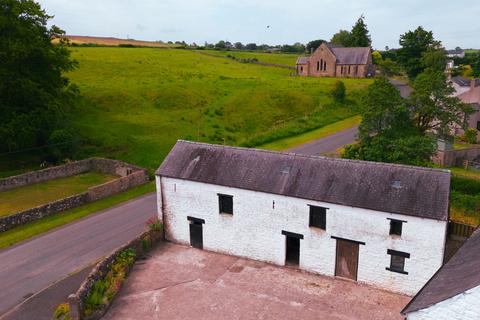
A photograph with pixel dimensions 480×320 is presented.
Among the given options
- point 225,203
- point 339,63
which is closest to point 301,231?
point 225,203

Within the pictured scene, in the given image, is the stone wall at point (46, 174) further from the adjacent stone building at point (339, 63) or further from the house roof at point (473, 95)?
the adjacent stone building at point (339, 63)

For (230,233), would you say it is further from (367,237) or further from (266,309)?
(367,237)

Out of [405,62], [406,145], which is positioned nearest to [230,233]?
[406,145]

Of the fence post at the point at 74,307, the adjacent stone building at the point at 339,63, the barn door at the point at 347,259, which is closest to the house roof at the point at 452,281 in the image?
the barn door at the point at 347,259

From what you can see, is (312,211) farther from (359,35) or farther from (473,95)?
(359,35)

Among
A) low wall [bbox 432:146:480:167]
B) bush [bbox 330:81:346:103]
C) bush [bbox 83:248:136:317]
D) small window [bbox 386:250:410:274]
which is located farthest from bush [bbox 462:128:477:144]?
bush [bbox 83:248:136:317]

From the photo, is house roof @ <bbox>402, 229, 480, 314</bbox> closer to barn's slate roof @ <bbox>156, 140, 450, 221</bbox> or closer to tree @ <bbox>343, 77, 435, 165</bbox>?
barn's slate roof @ <bbox>156, 140, 450, 221</bbox>
